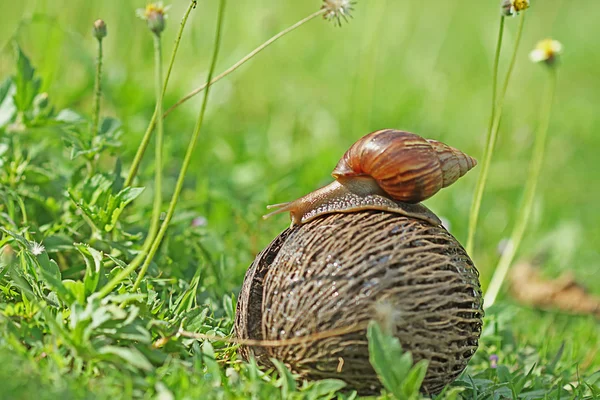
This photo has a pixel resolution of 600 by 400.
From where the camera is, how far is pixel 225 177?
196 inches

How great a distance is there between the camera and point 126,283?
121 inches

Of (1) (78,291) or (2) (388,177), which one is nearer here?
(1) (78,291)

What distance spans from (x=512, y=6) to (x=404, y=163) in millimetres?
978

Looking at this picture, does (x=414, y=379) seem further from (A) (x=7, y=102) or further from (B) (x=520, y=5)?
(A) (x=7, y=102)

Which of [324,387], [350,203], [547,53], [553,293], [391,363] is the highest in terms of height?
[547,53]

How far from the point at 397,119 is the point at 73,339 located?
14.7 ft

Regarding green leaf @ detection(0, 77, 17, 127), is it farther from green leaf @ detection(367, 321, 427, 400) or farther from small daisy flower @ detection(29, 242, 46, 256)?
green leaf @ detection(367, 321, 427, 400)

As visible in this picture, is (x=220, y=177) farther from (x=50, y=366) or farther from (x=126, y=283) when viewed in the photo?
(x=50, y=366)

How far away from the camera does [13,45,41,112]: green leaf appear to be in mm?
3689

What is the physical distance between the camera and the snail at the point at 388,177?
2895 mm

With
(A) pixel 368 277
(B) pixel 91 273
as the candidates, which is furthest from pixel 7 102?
(A) pixel 368 277

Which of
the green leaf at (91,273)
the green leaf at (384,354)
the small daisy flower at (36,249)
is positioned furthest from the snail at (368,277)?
→ the small daisy flower at (36,249)

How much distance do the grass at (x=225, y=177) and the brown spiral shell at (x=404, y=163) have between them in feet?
2.59

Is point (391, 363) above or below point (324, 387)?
above
